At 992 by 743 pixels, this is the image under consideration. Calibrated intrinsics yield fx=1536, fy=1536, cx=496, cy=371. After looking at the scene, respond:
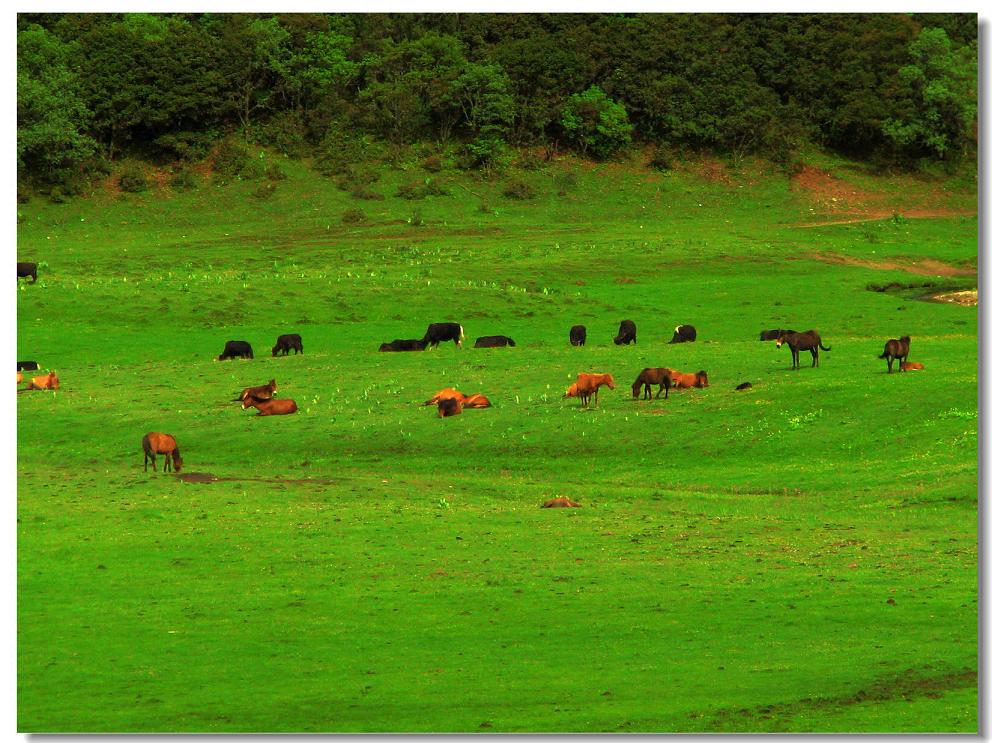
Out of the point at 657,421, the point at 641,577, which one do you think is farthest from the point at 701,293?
the point at 641,577

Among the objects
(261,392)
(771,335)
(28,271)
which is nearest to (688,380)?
(261,392)

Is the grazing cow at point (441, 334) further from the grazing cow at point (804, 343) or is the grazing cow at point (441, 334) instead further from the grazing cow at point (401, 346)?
the grazing cow at point (804, 343)

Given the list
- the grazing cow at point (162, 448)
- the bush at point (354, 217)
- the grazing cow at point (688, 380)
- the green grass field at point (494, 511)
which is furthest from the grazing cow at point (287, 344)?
the bush at point (354, 217)

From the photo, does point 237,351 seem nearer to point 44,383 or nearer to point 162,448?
point 44,383

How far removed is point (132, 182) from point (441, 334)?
47.7 meters

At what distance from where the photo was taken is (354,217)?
80562 millimetres

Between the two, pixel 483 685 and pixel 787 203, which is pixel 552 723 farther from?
pixel 787 203

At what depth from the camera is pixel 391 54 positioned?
317 ft

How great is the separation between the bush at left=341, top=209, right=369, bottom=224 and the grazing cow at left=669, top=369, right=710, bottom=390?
4900 cm

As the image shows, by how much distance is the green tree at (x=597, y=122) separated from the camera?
90188 mm

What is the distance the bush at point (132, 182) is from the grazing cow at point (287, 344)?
Answer: 152ft

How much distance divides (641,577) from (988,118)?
665cm
